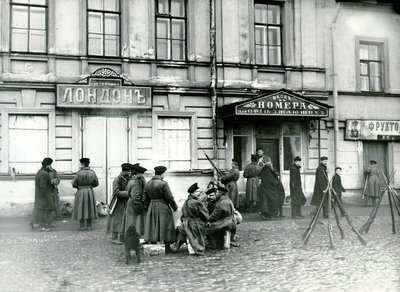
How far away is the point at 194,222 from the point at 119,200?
2.17 metres

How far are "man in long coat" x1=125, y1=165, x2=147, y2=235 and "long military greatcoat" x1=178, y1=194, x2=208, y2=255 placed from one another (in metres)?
0.90

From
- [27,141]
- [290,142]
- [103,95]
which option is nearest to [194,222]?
[103,95]

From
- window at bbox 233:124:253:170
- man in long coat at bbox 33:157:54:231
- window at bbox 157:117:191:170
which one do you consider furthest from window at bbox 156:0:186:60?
man in long coat at bbox 33:157:54:231

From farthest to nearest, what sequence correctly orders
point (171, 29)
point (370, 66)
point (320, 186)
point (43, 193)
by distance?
point (370, 66) < point (171, 29) < point (320, 186) < point (43, 193)

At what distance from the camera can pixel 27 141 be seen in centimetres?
1409

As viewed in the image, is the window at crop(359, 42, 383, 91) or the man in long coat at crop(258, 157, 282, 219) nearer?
the man in long coat at crop(258, 157, 282, 219)

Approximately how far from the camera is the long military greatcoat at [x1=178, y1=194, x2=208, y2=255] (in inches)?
347

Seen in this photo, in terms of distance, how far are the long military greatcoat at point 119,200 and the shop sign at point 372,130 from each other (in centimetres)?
1013

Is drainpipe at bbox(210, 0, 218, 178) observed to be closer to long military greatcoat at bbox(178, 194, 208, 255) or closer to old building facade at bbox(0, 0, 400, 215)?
old building facade at bbox(0, 0, 400, 215)

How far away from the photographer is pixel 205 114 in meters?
15.7

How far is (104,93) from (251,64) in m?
5.20

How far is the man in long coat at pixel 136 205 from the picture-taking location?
9228mm

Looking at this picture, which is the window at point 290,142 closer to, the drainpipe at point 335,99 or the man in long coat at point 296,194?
the drainpipe at point 335,99

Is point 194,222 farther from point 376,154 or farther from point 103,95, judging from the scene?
point 376,154
